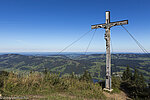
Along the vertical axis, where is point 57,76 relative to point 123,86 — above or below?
above

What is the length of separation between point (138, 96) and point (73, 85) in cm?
446

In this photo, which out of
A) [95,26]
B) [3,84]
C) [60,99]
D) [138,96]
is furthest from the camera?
[95,26]

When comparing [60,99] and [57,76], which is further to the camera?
[57,76]

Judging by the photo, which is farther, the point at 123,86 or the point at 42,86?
the point at 123,86

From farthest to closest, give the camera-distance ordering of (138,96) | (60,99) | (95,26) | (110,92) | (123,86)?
(123,86)
(95,26)
(110,92)
(138,96)
(60,99)

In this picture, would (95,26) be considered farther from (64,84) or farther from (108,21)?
(64,84)

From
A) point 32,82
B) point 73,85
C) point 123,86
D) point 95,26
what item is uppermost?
point 95,26

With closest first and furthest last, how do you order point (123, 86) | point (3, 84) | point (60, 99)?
point (60, 99) → point (3, 84) → point (123, 86)

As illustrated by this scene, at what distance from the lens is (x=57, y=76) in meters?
7.48

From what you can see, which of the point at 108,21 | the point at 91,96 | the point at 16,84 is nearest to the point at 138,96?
the point at 91,96

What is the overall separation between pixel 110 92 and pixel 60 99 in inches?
150

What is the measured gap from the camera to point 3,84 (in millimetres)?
5703

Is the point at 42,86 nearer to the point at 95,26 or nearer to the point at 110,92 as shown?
the point at 110,92

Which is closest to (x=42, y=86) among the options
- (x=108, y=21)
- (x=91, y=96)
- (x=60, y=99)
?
(x=60, y=99)
